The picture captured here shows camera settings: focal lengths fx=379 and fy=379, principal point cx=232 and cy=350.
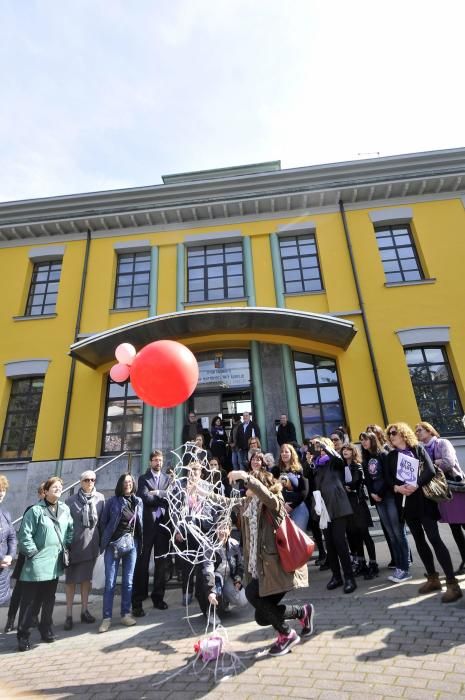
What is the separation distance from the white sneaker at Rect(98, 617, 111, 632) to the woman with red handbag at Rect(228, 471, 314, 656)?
2.09 m

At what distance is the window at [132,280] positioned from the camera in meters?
11.0

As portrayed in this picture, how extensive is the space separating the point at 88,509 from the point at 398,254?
994 centimetres

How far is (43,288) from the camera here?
38.0ft

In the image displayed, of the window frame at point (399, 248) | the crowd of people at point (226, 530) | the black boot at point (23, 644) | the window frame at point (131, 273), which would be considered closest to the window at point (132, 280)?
the window frame at point (131, 273)

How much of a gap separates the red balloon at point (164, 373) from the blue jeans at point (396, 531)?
9.10 ft

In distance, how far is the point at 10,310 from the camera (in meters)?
11.0

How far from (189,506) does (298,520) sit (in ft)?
6.43

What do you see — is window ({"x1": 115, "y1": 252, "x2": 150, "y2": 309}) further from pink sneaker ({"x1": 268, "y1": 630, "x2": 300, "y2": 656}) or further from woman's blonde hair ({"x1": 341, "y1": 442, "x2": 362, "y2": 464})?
pink sneaker ({"x1": 268, "y1": 630, "x2": 300, "y2": 656})

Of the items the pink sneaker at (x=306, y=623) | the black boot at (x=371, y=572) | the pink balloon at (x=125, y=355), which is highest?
the pink balloon at (x=125, y=355)

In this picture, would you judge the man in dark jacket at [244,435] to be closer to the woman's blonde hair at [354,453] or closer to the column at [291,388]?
the column at [291,388]

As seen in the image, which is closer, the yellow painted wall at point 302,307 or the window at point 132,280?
the yellow painted wall at point 302,307

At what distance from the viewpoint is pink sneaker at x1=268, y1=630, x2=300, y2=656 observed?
3.13m

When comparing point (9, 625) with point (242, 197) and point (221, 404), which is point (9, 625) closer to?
point (221, 404)

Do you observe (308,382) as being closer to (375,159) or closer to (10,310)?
(375,159)
